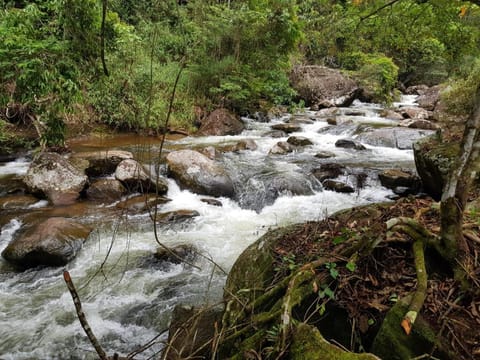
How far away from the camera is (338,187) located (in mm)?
7301

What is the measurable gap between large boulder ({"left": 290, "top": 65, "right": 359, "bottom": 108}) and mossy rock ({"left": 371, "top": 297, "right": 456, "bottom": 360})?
52.6 feet

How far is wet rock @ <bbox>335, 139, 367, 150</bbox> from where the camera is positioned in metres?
10.1

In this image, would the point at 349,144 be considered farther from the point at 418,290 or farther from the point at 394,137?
the point at 418,290

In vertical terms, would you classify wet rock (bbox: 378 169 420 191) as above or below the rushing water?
above

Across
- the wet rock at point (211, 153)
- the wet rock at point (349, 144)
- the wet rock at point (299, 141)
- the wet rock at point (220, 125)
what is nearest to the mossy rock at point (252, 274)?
the wet rock at point (211, 153)

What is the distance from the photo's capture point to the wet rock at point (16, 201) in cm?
584

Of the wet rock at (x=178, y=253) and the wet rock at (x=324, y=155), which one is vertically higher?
the wet rock at (x=324, y=155)

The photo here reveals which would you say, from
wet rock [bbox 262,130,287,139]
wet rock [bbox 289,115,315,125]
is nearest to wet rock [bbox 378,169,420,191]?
wet rock [bbox 262,130,287,139]

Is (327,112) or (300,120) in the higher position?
(327,112)

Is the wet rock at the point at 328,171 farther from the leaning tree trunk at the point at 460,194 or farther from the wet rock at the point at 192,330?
the leaning tree trunk at the point at 460,194

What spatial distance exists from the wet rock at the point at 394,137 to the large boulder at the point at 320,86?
6.38 m

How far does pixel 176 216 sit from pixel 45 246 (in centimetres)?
206

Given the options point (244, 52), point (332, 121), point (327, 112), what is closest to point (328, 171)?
point (332, 121)

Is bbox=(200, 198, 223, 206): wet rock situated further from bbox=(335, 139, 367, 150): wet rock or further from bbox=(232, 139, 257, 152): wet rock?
bbox=(335, 139, 367, 150): wet rock
